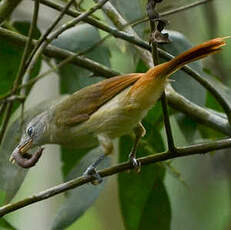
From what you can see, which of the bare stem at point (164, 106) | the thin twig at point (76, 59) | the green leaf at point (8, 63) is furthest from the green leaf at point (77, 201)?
the bare stem at point (164, 106)

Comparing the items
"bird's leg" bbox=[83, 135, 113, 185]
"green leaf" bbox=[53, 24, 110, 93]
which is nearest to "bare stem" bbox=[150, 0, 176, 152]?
"bird's leg" bbox=[83, 135, 113, 185]

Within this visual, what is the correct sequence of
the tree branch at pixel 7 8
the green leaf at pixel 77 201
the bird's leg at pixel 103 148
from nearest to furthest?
1. the tree branch at pixel 7 8
2. the bird's leg at pixel 103 148
3. the green leaf at pixel 77 201

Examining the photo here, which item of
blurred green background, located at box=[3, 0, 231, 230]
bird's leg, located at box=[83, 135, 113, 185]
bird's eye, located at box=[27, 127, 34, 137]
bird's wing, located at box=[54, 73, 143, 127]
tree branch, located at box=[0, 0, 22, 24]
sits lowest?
blurred green background, located at box=[3, 0, 231, 230]

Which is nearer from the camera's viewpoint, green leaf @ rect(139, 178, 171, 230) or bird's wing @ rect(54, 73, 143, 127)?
bird's wing @ rect(54, 73, 143, 127)

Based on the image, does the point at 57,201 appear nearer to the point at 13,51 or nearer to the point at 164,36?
the point at 13,51

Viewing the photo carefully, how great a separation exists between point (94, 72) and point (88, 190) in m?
0.56

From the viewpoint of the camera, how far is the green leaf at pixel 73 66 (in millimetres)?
3127

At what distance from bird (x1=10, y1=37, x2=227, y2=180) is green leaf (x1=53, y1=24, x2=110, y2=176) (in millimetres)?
247

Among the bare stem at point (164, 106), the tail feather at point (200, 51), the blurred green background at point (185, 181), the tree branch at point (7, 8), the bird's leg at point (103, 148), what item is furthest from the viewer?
the blurred green background at point (185, 181)

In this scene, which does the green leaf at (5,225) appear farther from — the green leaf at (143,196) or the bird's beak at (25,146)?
the green leaf at (143,196)

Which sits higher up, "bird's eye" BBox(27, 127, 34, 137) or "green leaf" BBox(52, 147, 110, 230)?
"bird's eye" BBox(27, 127, 34, 137)

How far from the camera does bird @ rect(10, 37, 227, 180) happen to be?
8.80 feet

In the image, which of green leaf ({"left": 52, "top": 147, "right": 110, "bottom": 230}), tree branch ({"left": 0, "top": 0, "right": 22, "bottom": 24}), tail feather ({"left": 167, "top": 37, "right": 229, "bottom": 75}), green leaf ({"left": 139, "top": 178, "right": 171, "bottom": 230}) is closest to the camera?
tail feather ({"left": 167, "top": 37, "right": 229, "bottom": 75})

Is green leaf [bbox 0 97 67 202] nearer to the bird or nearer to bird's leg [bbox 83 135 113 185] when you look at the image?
the bird
